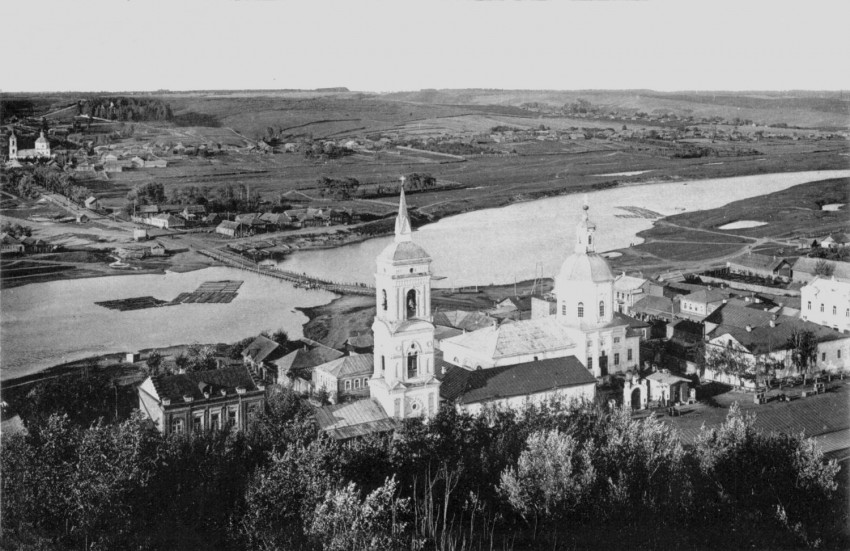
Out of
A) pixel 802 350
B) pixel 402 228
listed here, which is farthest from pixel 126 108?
pixel 802 350

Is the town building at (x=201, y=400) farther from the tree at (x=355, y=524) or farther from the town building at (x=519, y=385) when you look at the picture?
the tree at (x=355, y=524)

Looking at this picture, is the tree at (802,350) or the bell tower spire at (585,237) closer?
the bell tower spire at (585,237)

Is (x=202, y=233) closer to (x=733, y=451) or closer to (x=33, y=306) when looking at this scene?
(x=33, y=306)

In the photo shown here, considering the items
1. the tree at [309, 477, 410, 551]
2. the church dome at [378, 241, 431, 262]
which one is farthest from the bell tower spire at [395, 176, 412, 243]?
the tree at [309, 477, 410, 551]

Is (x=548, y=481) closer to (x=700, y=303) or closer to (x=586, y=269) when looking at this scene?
(x=586, y=269)

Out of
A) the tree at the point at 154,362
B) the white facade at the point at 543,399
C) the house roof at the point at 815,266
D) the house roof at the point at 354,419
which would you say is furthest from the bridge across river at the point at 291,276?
the house roof at the point at 815,266

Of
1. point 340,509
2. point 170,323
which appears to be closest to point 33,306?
point 170,323
